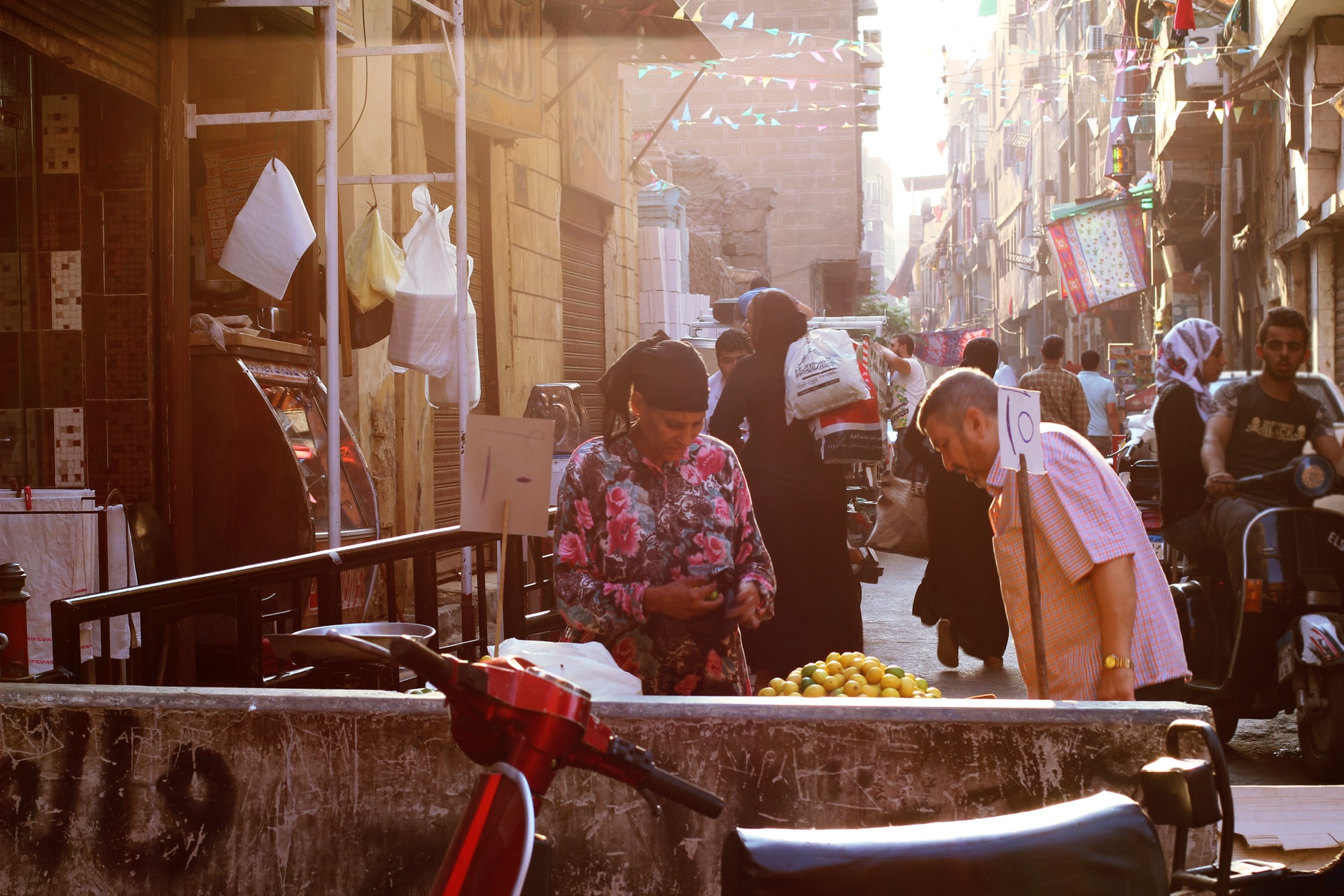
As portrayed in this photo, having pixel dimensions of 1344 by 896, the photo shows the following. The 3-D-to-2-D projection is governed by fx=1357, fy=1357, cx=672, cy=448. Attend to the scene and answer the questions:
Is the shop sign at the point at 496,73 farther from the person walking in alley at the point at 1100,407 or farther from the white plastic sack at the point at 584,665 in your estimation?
the white plastic sack at the point at 584,665

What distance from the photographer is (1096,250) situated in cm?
3294

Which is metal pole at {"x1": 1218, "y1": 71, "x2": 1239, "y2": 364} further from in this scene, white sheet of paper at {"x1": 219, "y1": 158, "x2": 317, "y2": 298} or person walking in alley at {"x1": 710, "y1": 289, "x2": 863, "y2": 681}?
white sheet of paper at {"x1": 219, "y1": 158, "x2": 317, "y2": 298}

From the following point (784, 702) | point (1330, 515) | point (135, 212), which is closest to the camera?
point (784, 702)

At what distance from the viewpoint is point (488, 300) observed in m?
12.5

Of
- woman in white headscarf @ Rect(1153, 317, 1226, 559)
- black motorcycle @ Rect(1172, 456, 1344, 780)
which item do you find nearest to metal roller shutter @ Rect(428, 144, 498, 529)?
woman in white headscarf @ Rect(1153, 317, 1226, 559)

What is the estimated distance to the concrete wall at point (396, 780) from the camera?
2.90 m

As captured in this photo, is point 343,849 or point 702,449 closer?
point 343,849

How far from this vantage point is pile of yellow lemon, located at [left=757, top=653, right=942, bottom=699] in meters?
3.86

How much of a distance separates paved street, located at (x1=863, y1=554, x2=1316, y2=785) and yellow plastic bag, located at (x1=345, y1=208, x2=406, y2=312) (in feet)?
12.4

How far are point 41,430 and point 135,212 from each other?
1.20m

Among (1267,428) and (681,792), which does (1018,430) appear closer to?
(681,792)

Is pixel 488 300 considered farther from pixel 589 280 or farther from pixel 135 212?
pixel 135 212

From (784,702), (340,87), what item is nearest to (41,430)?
(340,87)

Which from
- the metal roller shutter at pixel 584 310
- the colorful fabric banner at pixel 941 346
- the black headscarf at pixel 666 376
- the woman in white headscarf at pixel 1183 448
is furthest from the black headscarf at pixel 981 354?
the colorful fabric banner at pixel 941 346
